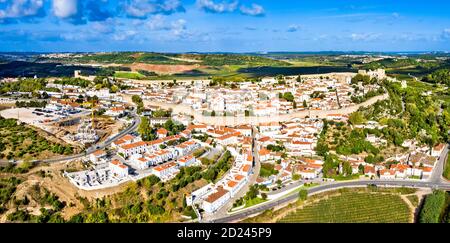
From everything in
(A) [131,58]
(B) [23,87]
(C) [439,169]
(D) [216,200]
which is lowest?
(C) [439,169]

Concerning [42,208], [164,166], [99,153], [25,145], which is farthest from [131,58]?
[42,208]

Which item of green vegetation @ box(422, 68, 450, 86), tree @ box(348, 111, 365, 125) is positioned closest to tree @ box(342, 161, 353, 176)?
tree @ box(348, 111, 365, 125)

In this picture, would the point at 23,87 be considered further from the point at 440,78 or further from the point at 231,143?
the point at 440,78

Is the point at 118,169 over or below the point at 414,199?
over

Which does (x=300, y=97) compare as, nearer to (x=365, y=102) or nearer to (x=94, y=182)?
(x=365, y=102)

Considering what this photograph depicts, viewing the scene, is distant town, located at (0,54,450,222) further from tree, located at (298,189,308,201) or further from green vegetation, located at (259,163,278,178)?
tree, located at (298,189,308,201)

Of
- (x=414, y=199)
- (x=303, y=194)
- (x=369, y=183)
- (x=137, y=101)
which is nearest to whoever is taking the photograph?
(x=303, y=194)
